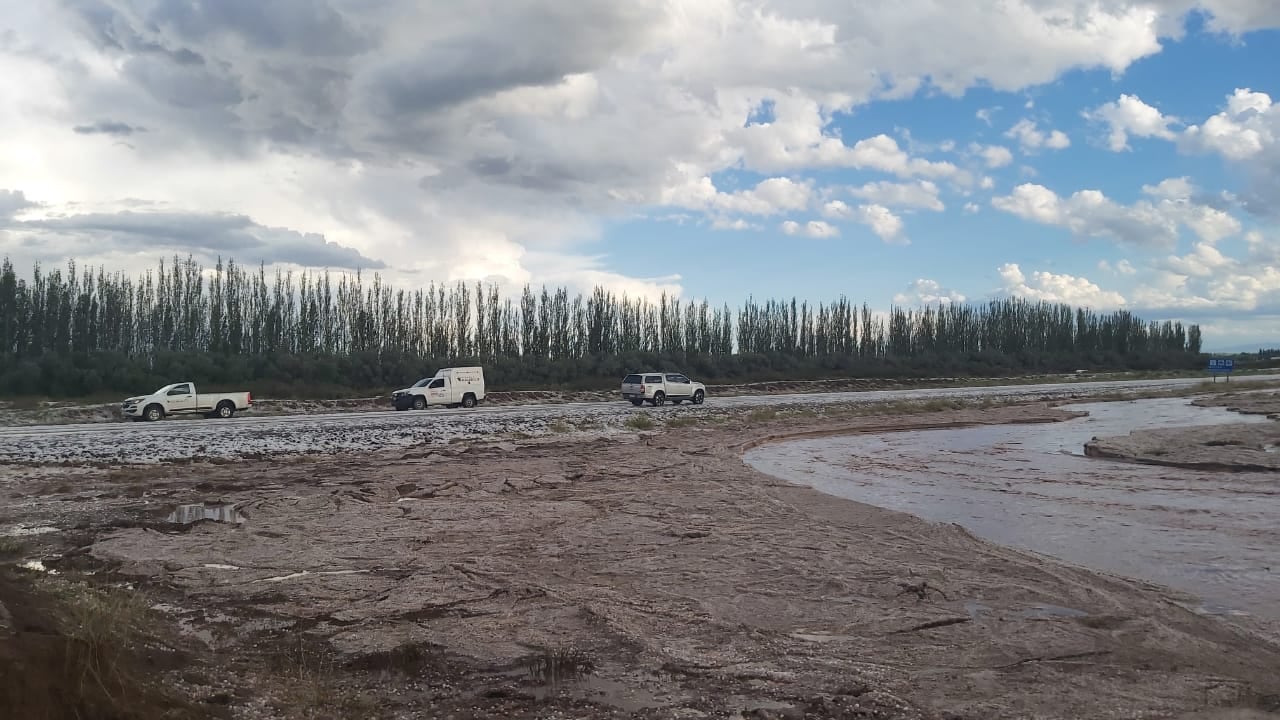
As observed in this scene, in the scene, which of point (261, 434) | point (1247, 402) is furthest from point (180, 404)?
point (1247, 402)

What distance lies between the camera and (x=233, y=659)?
6715 mm

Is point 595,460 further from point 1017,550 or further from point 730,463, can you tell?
point 1017,550

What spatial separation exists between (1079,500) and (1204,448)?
10.4m

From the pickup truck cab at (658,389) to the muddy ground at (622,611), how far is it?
30.8 m

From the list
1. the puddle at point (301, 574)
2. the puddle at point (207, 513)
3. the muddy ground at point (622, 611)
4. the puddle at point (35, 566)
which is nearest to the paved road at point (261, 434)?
the muddy ground at point (622, 611)

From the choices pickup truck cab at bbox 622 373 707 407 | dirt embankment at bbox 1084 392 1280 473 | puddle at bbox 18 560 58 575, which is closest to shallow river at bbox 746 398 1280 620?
dirt embankment at bbox 1084 392 1280 473

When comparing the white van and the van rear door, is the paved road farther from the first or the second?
the van rear door

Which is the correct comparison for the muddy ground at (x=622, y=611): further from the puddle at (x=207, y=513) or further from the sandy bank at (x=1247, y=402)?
the sandy bank at (x=1247, y=402)

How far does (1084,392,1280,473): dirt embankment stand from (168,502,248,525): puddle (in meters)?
21.7

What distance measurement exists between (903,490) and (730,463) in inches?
220

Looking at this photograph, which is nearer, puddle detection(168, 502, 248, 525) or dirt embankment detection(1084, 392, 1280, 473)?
puddle detection(168, 502, 248, 525)

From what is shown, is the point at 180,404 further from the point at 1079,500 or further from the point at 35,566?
the point at 1079,500

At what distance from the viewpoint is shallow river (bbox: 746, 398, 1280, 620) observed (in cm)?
1080

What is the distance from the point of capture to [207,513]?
1455 centimetres
